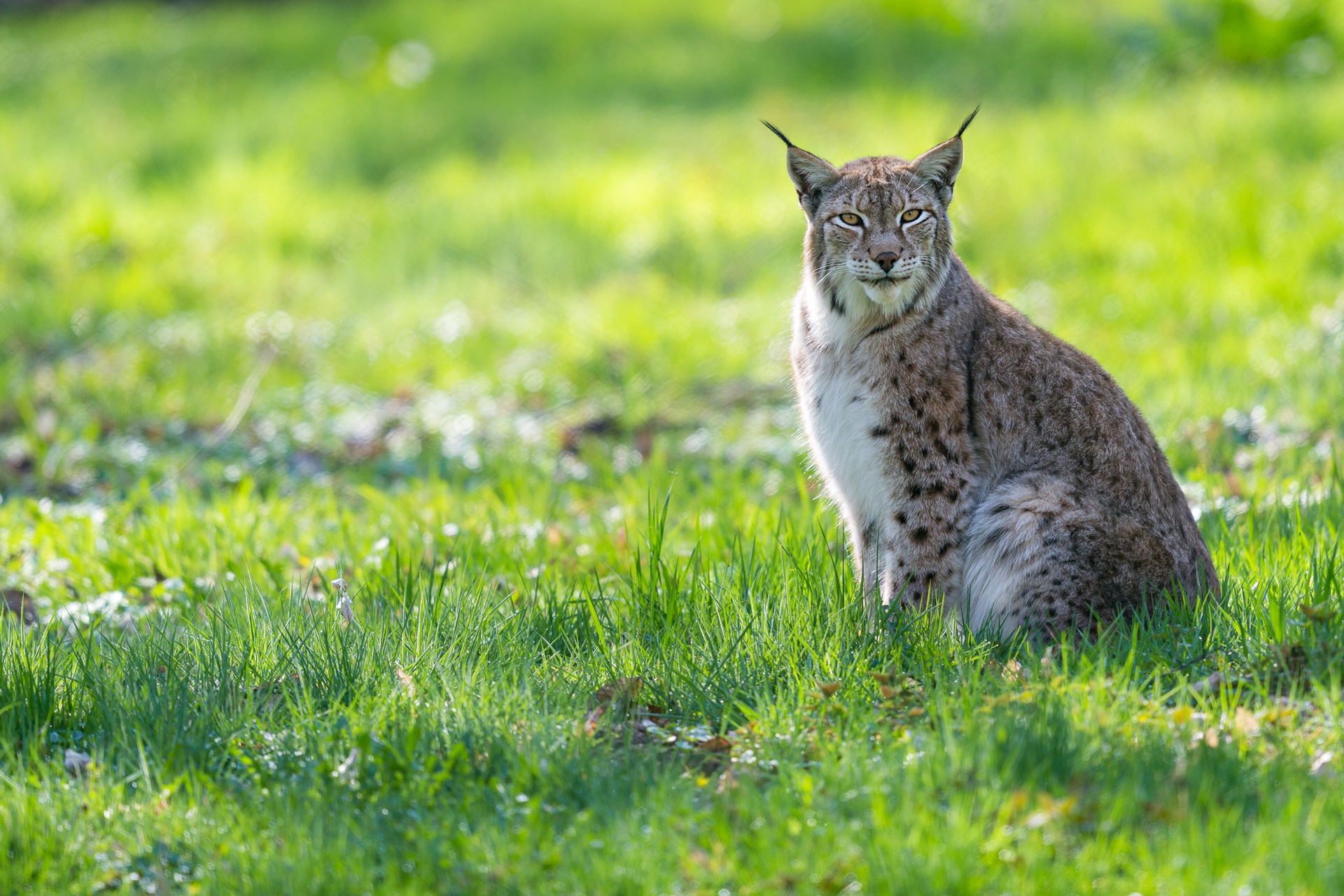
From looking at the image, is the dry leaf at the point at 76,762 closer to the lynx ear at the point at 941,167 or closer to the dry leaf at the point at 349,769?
the dry leaf at the point at 349,769

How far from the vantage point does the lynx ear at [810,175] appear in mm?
4621

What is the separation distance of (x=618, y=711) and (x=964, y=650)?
1106mm

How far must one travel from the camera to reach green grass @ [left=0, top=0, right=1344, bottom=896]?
3.26 m

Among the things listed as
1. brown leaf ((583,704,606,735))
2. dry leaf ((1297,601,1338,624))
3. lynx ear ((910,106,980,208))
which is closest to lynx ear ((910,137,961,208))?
lynx ear ((910,106,980,208))

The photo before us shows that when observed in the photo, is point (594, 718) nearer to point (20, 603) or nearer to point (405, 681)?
point (405, 681)

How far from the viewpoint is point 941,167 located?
4582 millimetres

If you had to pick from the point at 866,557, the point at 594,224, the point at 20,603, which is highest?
the point at 594,224

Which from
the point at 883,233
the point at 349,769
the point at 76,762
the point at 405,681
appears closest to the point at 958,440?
the point at 883,233

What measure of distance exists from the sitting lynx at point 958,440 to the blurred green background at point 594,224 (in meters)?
1.94

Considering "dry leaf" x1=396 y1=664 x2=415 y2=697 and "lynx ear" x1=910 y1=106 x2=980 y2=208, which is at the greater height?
"lynx ear" x1=910 y1=106 x2=980 y2=208

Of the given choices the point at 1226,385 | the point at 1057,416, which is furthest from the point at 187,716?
the point at 1226,385

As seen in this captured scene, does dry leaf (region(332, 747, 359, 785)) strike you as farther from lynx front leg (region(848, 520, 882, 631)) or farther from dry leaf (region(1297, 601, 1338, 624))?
dry leaf (region(1297, 601, 1338, 624))

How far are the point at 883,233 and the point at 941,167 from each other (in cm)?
35

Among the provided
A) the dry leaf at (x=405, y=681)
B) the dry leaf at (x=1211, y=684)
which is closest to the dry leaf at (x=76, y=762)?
the dry leaf at (x=405, y=681)
